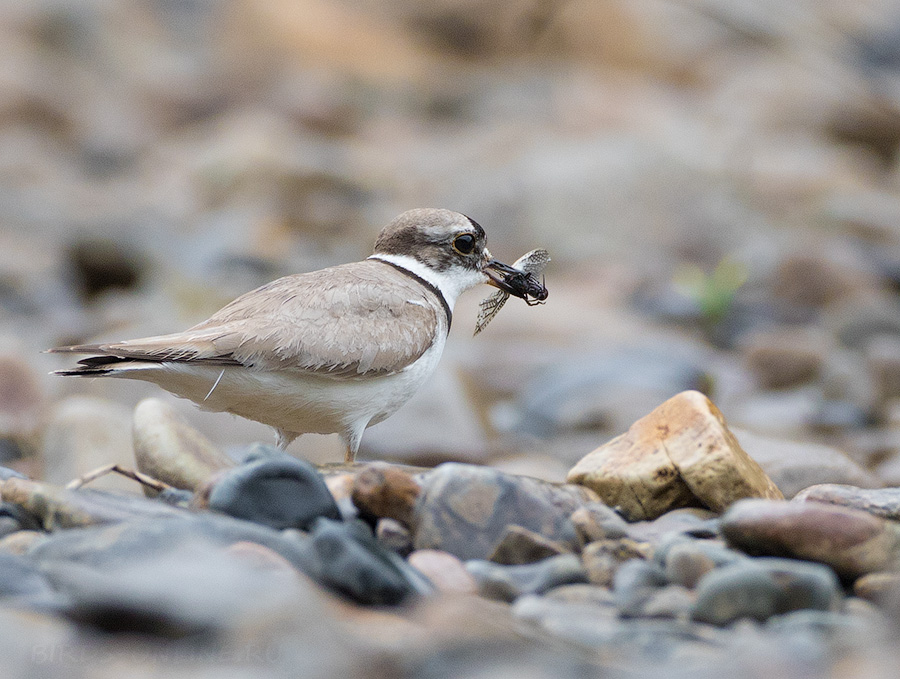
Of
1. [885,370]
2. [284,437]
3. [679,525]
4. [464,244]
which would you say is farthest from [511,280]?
[885,370]

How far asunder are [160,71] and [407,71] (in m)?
5.94

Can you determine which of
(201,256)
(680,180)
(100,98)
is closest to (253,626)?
(201,256)

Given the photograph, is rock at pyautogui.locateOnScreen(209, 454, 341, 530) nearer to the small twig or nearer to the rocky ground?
the rocky ground

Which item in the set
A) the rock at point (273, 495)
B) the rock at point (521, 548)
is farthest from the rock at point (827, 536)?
the rock at point (273, 495)

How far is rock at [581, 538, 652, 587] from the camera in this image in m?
3.67

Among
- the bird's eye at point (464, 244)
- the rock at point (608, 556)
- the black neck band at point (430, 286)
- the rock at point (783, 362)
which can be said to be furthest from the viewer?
the rock at point (783, 362)

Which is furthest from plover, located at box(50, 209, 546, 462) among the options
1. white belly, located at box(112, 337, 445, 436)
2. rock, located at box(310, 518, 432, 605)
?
rock, located at box(310, 518, 432, 605)

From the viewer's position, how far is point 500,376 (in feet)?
35.1

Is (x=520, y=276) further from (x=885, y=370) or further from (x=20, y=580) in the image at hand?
(x=885, y=370)

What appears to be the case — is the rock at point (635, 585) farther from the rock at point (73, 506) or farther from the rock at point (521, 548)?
the rock at point (73, 506)

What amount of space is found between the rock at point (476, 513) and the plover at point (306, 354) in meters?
1.29

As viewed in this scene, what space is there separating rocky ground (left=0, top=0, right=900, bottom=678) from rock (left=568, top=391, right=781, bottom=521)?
16 millimetres

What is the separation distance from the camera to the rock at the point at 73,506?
3662 mm

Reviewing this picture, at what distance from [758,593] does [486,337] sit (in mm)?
8334
